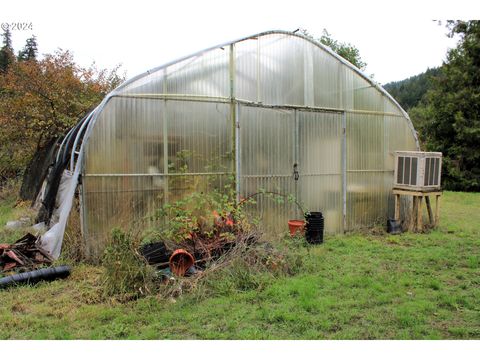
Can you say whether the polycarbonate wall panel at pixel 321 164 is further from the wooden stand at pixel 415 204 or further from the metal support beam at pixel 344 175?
the wooden stand at pixel 415 204

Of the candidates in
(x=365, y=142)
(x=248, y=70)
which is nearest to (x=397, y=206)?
(x=365, y=142)

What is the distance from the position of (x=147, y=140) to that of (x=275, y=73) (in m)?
2.86

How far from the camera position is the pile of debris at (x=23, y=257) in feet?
17.0

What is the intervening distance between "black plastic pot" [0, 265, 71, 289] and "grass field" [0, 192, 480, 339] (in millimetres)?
123

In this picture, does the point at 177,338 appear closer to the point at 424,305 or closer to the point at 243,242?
the point at 243,242

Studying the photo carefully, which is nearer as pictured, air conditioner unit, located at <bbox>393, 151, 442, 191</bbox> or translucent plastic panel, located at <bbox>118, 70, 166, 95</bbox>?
translucent plastic panel, located at <bbox>118, 70, 166, 95</bbox>

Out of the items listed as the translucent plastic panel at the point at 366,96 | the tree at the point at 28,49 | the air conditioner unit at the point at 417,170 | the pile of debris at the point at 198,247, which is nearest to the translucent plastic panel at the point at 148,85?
the pile of debris at the point at 198,247

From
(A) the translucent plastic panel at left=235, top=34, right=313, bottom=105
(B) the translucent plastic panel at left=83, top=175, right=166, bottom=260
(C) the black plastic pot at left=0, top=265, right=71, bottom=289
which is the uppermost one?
(A) the translucent plastic panel at left=235, top=34, right=313, bottom=105

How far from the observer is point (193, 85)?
6457mm

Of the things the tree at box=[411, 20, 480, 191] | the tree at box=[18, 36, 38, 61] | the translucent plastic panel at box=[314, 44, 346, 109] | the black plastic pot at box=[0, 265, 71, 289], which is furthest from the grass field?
the tree at box=[18, 36, 38, 61]

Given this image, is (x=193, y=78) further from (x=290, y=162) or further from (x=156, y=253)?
(x=156, y=253)

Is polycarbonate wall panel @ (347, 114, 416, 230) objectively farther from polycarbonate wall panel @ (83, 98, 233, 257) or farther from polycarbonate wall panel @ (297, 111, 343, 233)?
polycarbonate wall panel @ (83, 98, 233, 257)

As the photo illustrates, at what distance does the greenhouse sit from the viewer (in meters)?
5.89

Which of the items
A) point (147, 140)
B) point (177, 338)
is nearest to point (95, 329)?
point (177, 338)
